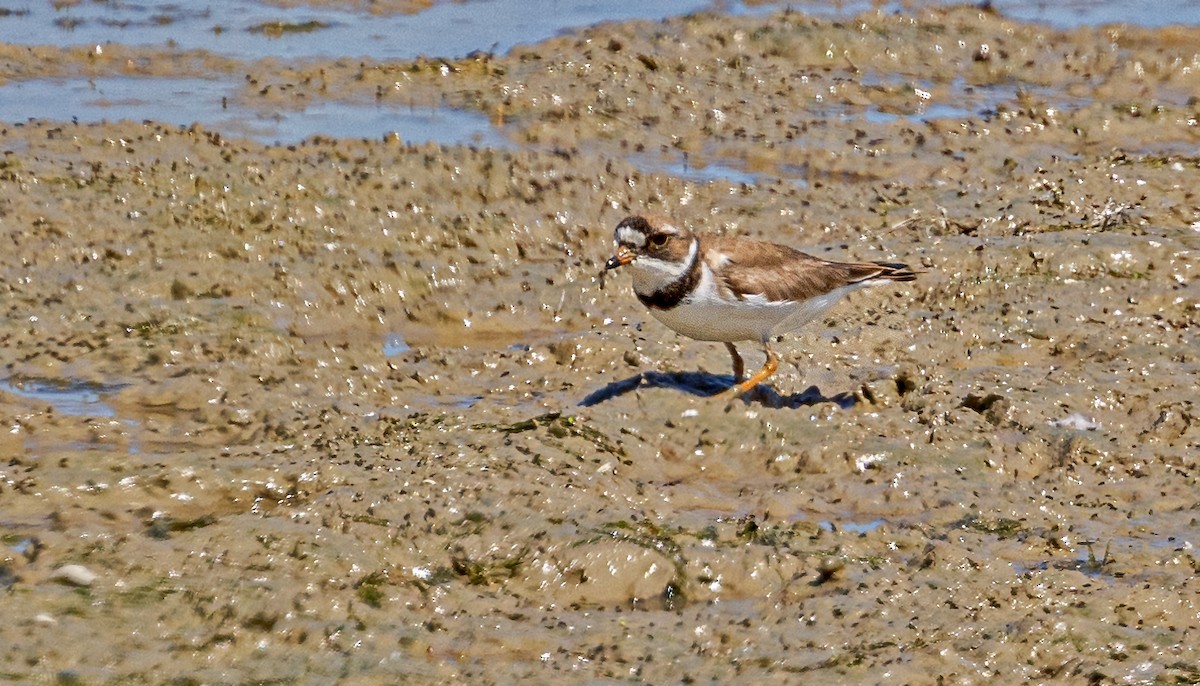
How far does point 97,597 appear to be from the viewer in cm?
627

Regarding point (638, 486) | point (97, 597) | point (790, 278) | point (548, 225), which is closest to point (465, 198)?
point (548, 225)

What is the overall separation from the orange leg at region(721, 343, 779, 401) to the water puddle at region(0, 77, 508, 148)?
17.6 ft

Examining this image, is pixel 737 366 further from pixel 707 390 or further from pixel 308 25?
pixel 308 25

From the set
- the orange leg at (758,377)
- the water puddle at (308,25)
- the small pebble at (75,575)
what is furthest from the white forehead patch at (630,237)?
the water puddle at (308,25)

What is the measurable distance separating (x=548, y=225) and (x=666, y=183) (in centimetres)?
161

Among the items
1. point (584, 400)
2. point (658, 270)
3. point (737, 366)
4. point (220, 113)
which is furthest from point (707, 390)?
point (220, 113)

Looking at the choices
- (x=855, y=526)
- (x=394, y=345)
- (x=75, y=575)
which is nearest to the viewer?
(x=75, y=575)

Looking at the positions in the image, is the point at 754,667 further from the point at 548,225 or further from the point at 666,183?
the point at 666,183

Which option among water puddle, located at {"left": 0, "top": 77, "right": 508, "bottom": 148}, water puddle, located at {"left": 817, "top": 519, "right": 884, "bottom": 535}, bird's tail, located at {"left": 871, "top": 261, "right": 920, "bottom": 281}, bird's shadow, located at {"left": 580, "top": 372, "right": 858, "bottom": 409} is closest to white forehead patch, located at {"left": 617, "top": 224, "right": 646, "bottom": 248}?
bird's shadow, located at {"left": 580, "top": 372, "right": 858, "bottom": 409}

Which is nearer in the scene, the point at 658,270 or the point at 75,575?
the point at 75,575

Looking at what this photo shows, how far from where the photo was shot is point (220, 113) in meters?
14.8

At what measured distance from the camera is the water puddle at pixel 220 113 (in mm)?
14391

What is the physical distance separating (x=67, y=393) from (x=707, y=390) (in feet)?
12.6

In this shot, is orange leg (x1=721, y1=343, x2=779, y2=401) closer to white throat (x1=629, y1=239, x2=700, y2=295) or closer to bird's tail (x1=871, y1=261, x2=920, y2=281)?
white throat (x1=629, y1=239, x2=700, y2=295)
